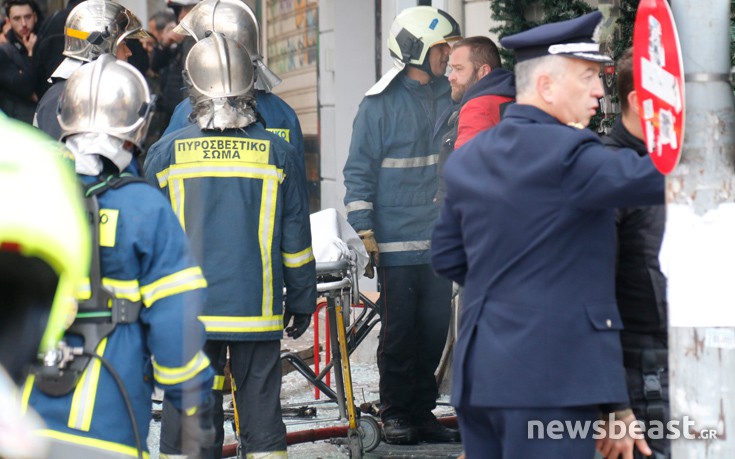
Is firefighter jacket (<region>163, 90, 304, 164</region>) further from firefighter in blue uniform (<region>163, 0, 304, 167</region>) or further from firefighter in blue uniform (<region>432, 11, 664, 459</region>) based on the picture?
firefighter in blue uniform (<region>432, 11, 664, 459</region>)

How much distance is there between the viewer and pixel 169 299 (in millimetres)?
3936

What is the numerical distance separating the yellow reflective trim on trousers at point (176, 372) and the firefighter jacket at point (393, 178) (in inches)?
121

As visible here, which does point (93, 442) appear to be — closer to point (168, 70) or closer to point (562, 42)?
point (562, 42)

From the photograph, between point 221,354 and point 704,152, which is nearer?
point 704,152

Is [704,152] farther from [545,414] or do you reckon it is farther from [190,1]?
[190,1]

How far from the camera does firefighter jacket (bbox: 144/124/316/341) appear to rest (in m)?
5.47

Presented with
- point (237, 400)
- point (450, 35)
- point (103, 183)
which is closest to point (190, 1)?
point (450, 35)

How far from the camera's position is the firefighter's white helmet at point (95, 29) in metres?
7.35

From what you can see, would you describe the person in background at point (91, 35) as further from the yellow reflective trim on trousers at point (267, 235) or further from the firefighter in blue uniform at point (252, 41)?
the yellow reflective trim on trousers at point (267, 235)

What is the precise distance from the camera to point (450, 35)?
7246 millimetres

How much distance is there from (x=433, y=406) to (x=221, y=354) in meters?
1.91

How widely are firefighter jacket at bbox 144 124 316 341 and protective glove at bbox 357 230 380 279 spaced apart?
139 centimetres

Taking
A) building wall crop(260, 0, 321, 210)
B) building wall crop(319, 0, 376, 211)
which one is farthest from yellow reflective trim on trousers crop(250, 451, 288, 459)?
building wall crop(260, 0, 321, 210)

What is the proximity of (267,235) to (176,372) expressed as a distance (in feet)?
5.40
